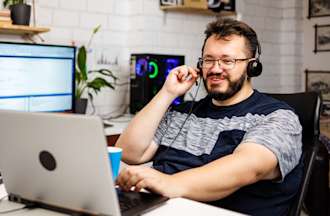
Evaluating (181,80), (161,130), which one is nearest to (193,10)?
(181,80)

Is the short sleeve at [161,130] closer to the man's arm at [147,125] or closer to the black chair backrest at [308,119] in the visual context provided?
the man's arm at [147,125]

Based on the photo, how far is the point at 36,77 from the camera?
264 centimetres

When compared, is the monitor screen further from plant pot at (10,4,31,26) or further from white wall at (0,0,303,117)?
white wall at (0,0,303,117)

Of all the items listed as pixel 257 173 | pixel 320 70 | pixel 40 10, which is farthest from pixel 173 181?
pixel 320 70

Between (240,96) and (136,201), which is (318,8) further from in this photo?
(136,201)

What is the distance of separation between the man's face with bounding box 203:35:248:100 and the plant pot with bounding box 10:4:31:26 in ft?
4.57

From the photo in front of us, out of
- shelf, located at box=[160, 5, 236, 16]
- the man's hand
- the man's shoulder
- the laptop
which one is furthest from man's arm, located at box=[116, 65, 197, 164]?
shelf, located at box=[160, 5, 236, 16]

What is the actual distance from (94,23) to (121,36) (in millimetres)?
254

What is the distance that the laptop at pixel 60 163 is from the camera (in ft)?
2.99

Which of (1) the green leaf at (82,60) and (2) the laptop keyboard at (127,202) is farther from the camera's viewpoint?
(1) the green leaf at (82,60)

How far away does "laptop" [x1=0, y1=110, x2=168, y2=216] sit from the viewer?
2.99 feet

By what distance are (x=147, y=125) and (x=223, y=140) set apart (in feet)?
1.02

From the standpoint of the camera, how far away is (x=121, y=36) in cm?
340

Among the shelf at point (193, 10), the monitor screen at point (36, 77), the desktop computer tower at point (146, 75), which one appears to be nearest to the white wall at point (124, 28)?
the shelf at point (193, 10)
